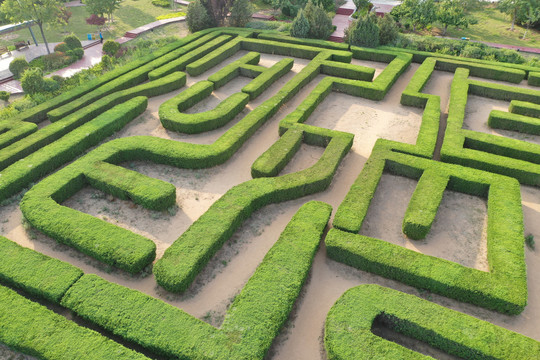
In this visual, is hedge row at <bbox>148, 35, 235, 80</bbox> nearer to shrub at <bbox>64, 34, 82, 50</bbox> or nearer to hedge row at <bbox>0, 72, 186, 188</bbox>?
hedge row at <bbox>0, 72, 186, 188</bbox>

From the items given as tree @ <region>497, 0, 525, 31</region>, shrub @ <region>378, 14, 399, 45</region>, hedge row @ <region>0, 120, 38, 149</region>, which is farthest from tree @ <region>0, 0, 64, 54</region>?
tree @ <region>497, 0, 525, 31</region>

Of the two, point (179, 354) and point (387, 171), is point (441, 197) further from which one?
point (179, 354)

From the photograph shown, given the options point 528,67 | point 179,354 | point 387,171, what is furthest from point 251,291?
point 528,67

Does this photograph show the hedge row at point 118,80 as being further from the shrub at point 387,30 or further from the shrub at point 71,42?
the shrub at point 387,30

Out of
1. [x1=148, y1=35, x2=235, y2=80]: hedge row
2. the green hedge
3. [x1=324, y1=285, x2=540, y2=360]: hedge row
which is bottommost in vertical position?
[x1=324, y1=285, x2=540, y2=360]: hedge row

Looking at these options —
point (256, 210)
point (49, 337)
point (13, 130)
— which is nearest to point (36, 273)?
point (49, 337)

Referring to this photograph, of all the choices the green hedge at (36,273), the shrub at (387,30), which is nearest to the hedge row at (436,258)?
the green hedge at (36,273)
